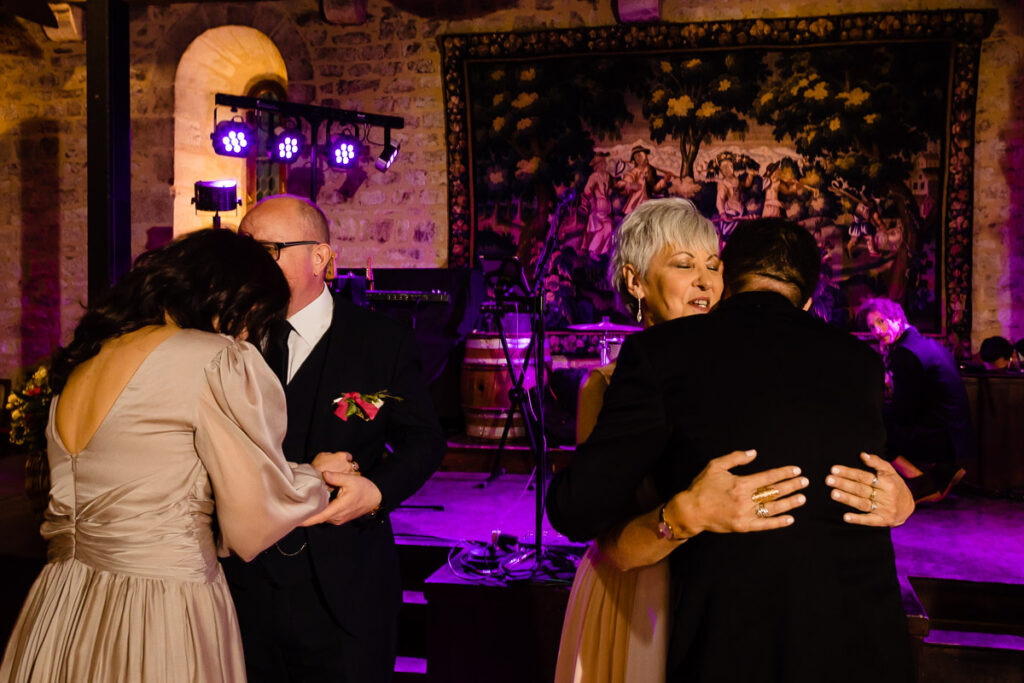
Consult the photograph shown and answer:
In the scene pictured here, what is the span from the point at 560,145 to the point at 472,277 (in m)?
1.66

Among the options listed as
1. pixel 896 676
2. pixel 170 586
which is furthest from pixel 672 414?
pixel 170 586

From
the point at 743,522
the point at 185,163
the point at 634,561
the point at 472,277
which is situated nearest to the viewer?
the point at 743,522

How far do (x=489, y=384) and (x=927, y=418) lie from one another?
2991 millimetres

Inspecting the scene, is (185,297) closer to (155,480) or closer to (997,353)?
(155,480)

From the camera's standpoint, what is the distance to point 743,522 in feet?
4.49

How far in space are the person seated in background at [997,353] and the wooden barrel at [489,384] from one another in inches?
138

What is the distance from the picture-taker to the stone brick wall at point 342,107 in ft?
21.9

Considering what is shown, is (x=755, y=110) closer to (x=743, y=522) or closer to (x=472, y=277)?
(x=472, y=277)

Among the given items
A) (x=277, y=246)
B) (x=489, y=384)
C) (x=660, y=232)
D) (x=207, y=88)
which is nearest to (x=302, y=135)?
(x=207, y=88)

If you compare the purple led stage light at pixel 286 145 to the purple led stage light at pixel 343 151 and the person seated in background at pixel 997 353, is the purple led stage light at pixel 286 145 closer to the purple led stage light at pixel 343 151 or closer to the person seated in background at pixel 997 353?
the purple led stage light at pixel 343 151

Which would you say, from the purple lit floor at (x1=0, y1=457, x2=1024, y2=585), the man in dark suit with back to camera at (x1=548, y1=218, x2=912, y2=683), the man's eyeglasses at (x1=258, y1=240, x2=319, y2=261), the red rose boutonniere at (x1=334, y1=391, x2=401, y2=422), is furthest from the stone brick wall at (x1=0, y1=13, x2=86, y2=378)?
the man in dark suit with back to camera at (x1=548, y1=218, x2=912, y2=683)

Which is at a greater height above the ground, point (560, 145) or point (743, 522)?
point (560, 145)

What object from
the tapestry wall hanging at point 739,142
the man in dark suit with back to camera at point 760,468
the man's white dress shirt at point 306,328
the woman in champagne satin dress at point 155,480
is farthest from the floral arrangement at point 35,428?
the tapestry wall hanging at point 739,142

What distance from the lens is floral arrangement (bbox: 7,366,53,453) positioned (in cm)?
186
